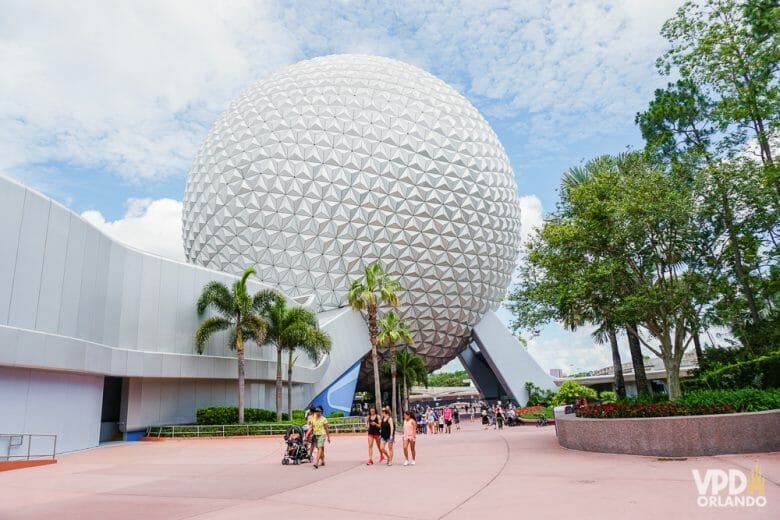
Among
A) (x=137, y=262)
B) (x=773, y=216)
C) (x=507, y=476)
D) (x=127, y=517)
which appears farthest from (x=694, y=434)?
(x=137, y=262)

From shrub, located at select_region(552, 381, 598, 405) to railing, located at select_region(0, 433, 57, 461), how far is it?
82.6 feet

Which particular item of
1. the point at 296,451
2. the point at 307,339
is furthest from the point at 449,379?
the point at 296,451

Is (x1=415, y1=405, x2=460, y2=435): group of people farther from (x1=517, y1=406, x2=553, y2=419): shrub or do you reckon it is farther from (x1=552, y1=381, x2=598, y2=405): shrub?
(x1=552, y1=381, x2=598, y2=405): shrub

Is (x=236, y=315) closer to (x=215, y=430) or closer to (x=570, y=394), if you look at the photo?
(x=215, y=430)

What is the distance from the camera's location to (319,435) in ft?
38.9

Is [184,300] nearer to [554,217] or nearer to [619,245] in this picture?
[554,217]

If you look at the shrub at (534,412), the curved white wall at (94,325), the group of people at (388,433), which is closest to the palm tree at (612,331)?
the shrub at (534,412)

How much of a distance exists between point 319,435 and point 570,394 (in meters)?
23.3

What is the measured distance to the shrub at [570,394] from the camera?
103 ft

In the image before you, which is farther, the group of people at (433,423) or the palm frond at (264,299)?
the group of people at (433,423)

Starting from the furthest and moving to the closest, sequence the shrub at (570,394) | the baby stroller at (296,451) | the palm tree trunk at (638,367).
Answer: the shrub at (570,394), the palm tree trunk at (638,367), the baby stroller at (296,451)

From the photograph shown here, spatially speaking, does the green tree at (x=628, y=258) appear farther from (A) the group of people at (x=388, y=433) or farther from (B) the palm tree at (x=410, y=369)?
(B) the palm tree at (x=410, y=369)

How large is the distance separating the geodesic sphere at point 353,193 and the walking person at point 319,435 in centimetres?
1852

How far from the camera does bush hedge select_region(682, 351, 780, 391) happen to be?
15.7 m
